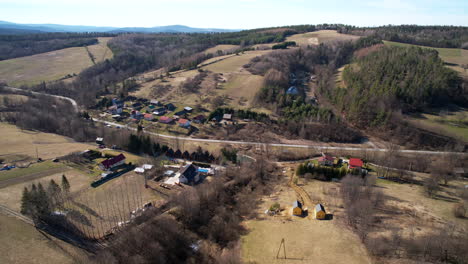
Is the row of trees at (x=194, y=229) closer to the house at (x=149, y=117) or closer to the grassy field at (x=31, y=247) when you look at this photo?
the grassy field at (x=31, y=247)

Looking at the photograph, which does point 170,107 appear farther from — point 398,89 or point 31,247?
point 398,89

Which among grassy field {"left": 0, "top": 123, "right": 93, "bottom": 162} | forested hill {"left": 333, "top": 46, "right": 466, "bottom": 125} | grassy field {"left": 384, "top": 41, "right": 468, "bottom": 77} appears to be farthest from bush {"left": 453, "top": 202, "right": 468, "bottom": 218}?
grassy field {"left": 384, "top": 41, "right": 468, "bottom": 77}

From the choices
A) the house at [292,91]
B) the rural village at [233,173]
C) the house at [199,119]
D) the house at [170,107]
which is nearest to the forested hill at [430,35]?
the rural village at [233,173]

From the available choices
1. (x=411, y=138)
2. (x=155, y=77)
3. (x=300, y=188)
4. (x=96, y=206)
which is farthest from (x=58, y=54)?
(x=411, y=138)

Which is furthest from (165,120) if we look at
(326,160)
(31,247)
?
(31,247)

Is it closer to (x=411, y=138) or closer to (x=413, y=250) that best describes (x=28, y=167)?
(x=413, y=250)
